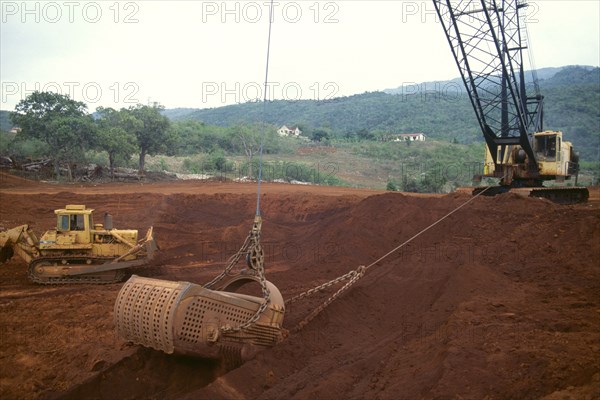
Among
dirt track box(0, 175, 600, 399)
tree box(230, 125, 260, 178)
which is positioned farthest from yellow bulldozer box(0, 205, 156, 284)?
tree box(230, 125, 260, 178)

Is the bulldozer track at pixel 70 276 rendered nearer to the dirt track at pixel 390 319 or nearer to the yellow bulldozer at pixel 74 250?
the yellow bulldozer at pixel 74 250

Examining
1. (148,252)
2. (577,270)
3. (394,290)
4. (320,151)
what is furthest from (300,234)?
(320,151)

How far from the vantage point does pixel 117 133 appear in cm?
3106

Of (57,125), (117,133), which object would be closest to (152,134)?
(117,133)

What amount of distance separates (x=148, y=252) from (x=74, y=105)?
2197 cm

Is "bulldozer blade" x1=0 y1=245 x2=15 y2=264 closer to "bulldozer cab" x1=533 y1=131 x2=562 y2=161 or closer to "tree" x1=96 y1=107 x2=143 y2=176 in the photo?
"bulldozer cab" x1=533 y1=131 x2=562 y2=161

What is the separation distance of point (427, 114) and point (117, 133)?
5303cm

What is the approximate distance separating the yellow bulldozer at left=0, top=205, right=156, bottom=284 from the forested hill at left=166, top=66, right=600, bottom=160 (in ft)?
132

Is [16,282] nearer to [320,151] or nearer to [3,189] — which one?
[3,189]

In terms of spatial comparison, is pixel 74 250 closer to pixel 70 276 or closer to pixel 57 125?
pixel 70 276

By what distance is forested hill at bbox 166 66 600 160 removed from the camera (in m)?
62.2

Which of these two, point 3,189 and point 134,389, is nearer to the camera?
point 134,389

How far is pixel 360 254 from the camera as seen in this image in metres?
14.0

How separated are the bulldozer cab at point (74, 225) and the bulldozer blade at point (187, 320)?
21.1 ft
